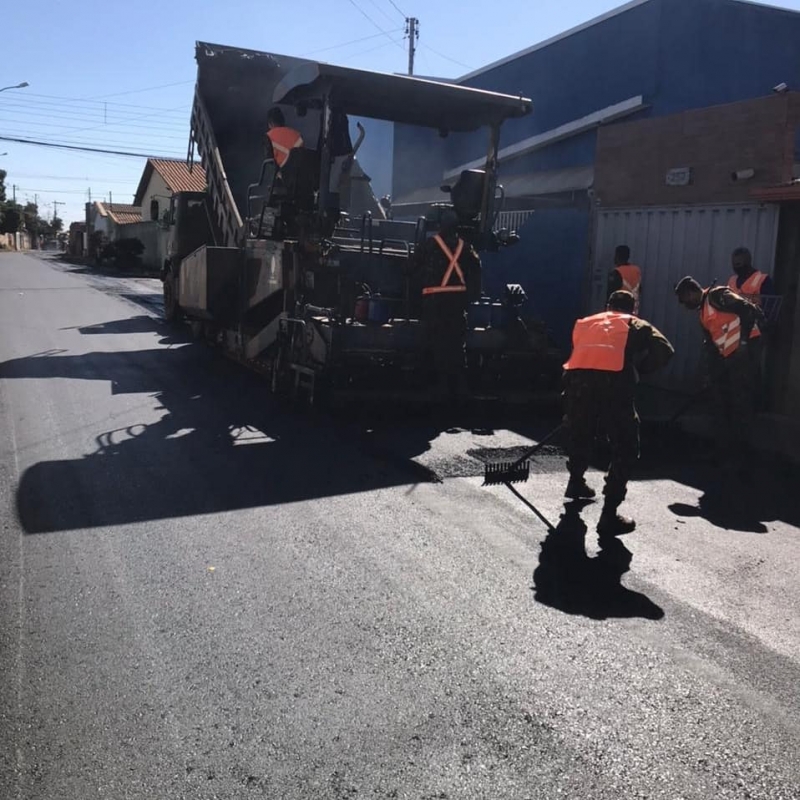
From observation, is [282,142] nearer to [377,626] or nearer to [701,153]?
[701,153]

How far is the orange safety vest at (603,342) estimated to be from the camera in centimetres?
575

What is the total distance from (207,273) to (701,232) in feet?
19.1

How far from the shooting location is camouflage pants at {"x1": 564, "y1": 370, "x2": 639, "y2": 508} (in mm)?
5691

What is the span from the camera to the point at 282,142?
32.2 feet

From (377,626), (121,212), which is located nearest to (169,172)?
(121,212)

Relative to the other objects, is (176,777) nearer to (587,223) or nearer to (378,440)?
(378,440)

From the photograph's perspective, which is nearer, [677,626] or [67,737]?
[67,737]

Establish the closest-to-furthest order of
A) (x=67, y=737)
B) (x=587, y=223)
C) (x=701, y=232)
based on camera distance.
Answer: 1. (x=67, y=737)
2. (x=701, y=232)
3. (x=587, y=223)

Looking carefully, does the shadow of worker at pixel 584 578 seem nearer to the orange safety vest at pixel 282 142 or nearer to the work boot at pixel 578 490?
the work boot at pixel 578 490

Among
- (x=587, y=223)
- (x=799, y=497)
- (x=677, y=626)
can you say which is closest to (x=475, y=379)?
(x=799, y=497)

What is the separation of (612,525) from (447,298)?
12.0 ft

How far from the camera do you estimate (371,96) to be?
29.9 ft

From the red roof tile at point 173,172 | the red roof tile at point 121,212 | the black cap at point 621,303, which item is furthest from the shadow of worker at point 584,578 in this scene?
the red roof tile at point 121,212

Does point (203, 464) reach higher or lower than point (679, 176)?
lower
